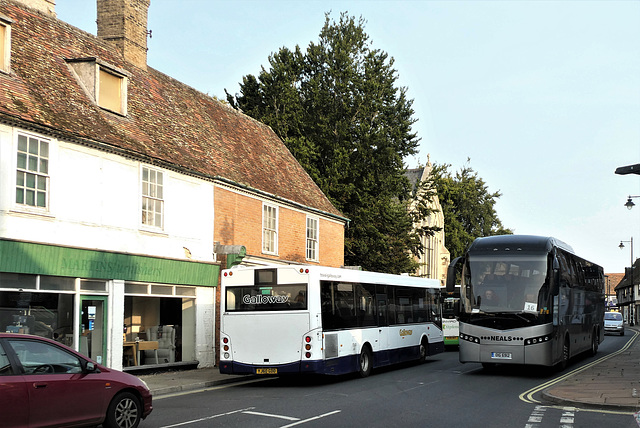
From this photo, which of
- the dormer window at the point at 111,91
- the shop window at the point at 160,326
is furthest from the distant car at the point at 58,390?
the dormer window at the point at 111,91

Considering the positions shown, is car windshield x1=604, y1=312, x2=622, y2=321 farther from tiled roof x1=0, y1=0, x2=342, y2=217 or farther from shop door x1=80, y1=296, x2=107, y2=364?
shop door x1=80, y1=296, x2=107, y2=364

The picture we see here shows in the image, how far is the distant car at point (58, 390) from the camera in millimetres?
→ 8859

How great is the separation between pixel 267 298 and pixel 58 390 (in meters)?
8.37

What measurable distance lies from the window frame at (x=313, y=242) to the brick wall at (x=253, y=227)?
0.27 metres

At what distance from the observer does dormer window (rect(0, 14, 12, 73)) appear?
54.9 ft

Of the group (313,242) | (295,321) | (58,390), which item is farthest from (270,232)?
(58,390)

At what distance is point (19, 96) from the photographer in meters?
16.5

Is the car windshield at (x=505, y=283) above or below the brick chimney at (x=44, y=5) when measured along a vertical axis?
below

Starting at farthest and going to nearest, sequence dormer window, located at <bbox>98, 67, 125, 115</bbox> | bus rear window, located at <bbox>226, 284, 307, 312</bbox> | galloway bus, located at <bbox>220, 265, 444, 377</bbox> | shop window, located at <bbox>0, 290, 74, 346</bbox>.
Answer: dormer window, located at <bbox>98, 67, 125, 115</bbox> → bus rear window, located at <bbox>226, 284, 307, 312</bbox> → galloway bus, located at <bbox>220, 265, 444, 377</bbox> → shop window, located at <bbox>0, 290, 74, 346</bbox>

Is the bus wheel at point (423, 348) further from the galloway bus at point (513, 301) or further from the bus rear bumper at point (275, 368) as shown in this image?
the bus rear bumper at point (275, 368)

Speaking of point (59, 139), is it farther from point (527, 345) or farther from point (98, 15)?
point (527, 345)

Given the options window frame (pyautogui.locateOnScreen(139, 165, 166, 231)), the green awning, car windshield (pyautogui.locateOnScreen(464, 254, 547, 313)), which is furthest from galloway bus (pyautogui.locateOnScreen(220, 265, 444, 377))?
window frame (pyautogui.locateOnScreen(139, 165, 166, 231))

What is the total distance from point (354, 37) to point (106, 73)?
20.7 m

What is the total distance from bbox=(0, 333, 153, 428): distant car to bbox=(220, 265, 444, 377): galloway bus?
6551 millimetres
